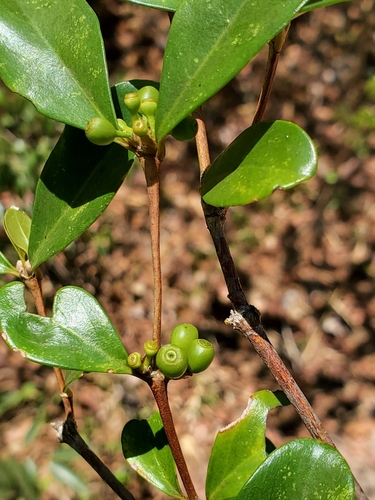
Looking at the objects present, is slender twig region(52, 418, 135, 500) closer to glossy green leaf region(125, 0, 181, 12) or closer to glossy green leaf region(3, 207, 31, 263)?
glossy green leaf region(3, 207, 31, 263)

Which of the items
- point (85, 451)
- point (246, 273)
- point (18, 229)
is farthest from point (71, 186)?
point (246, 273)

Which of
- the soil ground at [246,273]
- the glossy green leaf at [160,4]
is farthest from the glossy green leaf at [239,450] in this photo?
the soil ground at [246,273]

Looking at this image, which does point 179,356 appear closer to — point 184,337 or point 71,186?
point 184,337

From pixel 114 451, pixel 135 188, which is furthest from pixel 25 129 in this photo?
pixel 114 451

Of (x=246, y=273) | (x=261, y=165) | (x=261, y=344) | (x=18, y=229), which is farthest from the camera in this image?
(x=246, y=273)

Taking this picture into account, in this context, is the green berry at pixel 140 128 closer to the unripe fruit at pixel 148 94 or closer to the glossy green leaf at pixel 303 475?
the unripe fruit at pixel 148 94

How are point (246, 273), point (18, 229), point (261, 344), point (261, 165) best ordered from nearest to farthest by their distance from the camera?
1. point (261, 165)
2. point (261, 344)
3. point (18, 229)
4. point (246, 273)

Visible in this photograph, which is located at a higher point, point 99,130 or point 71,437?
point 99,130
